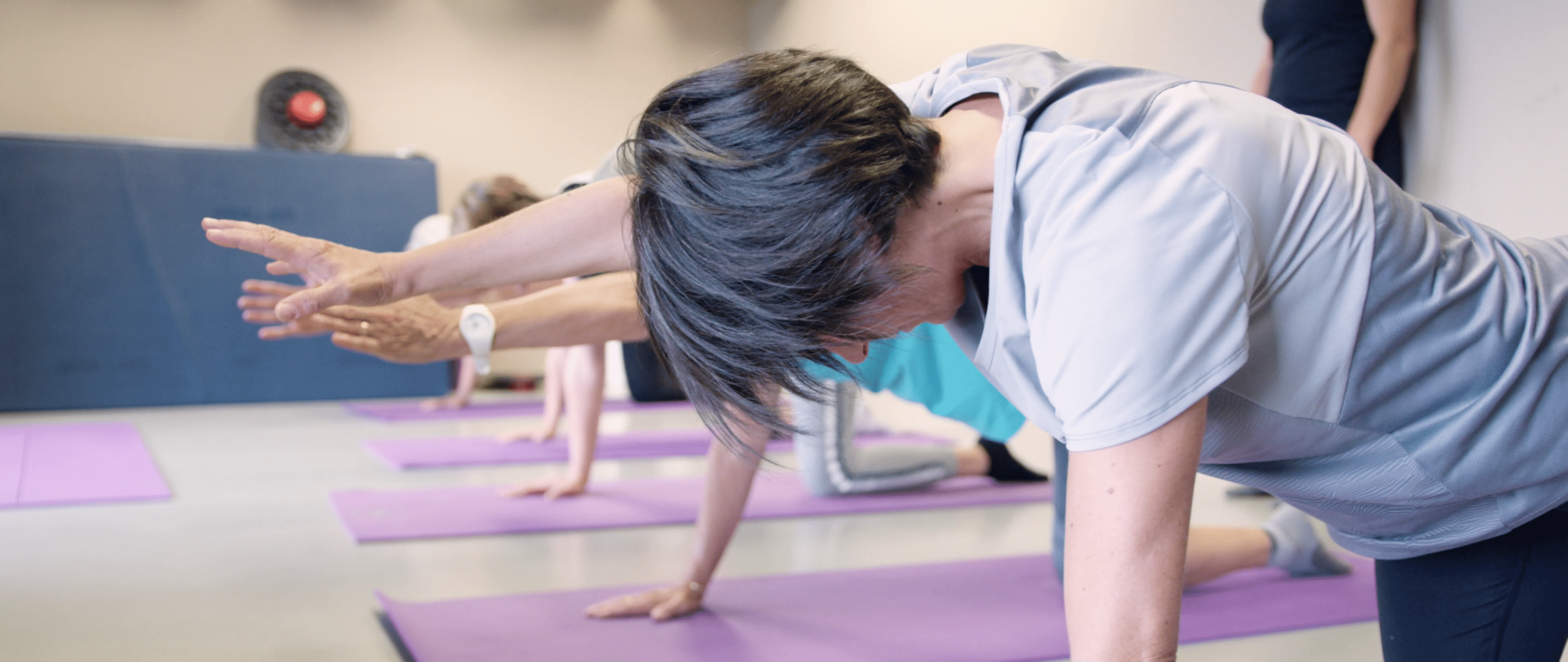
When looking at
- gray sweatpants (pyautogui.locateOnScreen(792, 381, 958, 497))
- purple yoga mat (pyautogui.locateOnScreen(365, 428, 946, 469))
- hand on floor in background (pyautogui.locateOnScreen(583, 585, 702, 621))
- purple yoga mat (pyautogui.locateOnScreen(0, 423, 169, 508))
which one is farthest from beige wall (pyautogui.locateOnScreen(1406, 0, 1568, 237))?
purple yoga mat (pyautogui.locateOnScreen(0, 423, 169, 508))

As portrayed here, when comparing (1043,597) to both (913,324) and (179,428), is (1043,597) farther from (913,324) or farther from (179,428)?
(179,428)

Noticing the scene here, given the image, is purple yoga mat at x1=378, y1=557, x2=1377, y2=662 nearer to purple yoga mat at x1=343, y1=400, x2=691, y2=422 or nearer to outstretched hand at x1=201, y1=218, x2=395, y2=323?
outstretched hand at x1=201, y1=218, x2=395, y2=323

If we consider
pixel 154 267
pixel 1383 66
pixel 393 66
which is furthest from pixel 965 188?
pixel 393 66

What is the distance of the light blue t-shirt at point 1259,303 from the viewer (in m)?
0.64

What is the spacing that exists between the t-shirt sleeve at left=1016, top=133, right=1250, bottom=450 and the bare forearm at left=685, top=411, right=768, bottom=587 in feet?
3.26

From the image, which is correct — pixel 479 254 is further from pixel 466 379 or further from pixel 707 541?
pixel 466 379

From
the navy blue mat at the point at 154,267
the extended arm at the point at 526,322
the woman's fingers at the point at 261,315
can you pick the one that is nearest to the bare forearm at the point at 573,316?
the extended arm at the point at 526,322

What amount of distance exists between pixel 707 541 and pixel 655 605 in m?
0.17

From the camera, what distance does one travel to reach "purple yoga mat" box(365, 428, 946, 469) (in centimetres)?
345

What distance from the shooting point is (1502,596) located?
3.44 feet

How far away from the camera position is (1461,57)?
2471 mm

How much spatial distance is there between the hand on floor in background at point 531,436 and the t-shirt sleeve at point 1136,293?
3398mm

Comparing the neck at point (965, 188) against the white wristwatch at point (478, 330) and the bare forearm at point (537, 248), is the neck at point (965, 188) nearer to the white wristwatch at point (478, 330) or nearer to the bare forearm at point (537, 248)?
the bare forearm at point (537, 248)

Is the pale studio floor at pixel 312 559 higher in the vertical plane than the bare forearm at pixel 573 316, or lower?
lower
